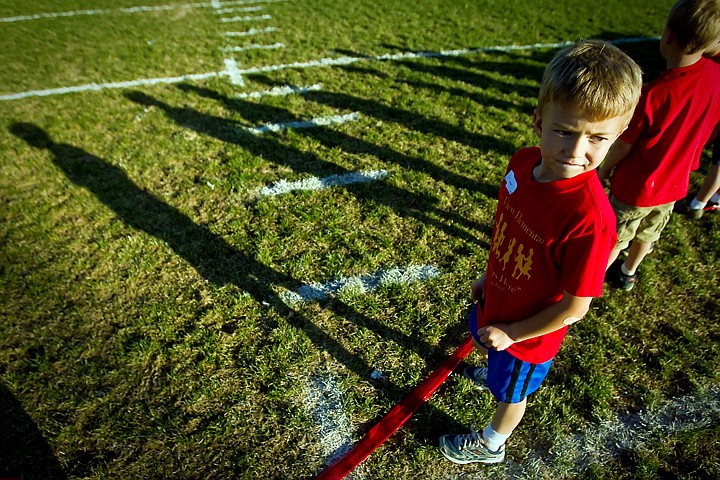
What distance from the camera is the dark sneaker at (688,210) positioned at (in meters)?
3.86

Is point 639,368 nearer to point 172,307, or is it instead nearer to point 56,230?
point 172,307

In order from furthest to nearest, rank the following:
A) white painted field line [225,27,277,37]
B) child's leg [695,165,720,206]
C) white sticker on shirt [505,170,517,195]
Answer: white painted field line [225,27,277,37] → child's leg [695,165,720,206] → white sticker on shirt [505,170,517,195]

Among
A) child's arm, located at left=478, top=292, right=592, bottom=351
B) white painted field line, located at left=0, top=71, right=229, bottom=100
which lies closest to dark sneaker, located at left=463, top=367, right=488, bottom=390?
child's arm, located at left=478, top=292, right=592, bottom=351

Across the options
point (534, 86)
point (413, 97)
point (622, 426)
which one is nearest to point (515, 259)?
point (622, 426)

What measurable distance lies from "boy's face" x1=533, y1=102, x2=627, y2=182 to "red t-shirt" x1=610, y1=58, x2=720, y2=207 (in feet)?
4.31

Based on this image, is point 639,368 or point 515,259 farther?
point 639,368

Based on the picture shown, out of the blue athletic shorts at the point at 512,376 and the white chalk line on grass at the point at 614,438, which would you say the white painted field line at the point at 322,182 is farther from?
the white chalk line on grass at the point at 614,438

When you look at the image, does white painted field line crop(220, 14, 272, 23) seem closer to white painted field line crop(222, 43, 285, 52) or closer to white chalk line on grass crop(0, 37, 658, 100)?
white painted field line crop(222, 43, 285, 52)

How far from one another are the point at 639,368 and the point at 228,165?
3966mm

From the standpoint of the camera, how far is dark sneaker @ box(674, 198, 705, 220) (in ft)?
12.7

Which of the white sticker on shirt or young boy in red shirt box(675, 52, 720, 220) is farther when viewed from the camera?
young boy in red shirt box(675, 52, 720, 220)

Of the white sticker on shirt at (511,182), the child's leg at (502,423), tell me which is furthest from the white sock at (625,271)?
the white sticker on shirt at (511,182)

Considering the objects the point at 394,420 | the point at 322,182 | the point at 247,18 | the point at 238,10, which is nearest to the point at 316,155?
the point at 322,182

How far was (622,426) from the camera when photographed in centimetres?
238
